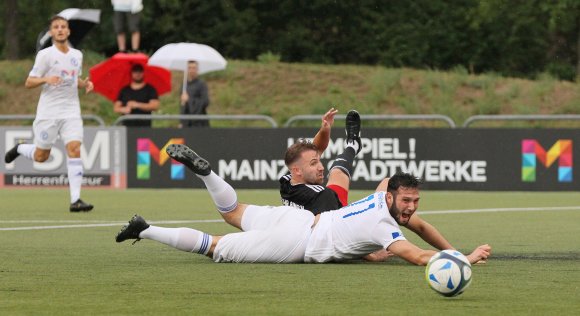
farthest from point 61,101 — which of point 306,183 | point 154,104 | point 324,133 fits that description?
point 154,104

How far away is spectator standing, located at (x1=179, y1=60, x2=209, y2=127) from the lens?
2603 cm

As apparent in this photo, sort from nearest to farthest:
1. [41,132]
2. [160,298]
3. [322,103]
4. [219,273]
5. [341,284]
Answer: [160,298]
[341,284]
[219,273]
[41,132]
[322,103]

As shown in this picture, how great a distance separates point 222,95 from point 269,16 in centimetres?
1348

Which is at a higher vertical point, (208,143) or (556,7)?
(556,7)

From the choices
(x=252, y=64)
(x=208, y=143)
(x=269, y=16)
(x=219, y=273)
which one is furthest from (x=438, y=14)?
(x=219, y=273)

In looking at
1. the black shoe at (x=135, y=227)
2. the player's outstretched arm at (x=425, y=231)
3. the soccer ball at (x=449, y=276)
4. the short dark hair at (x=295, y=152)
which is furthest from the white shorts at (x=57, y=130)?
the soccer ball at (x=449, y=276)

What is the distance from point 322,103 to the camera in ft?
124

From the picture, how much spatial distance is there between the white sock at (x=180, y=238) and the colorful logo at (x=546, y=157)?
12769mm

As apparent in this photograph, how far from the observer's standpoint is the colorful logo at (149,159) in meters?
24.5

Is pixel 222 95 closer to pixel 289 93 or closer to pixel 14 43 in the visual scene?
pixel 289 93

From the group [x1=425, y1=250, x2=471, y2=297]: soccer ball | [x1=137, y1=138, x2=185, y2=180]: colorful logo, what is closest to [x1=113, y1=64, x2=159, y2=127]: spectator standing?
[x1=137, y1=138, x2=185, y2=180]: colorful logo

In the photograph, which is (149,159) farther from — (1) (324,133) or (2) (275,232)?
(2) (275,232)

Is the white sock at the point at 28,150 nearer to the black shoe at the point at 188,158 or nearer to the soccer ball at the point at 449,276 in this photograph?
the black shoe at the point at 188,158

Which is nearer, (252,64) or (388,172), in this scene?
(388,172)
